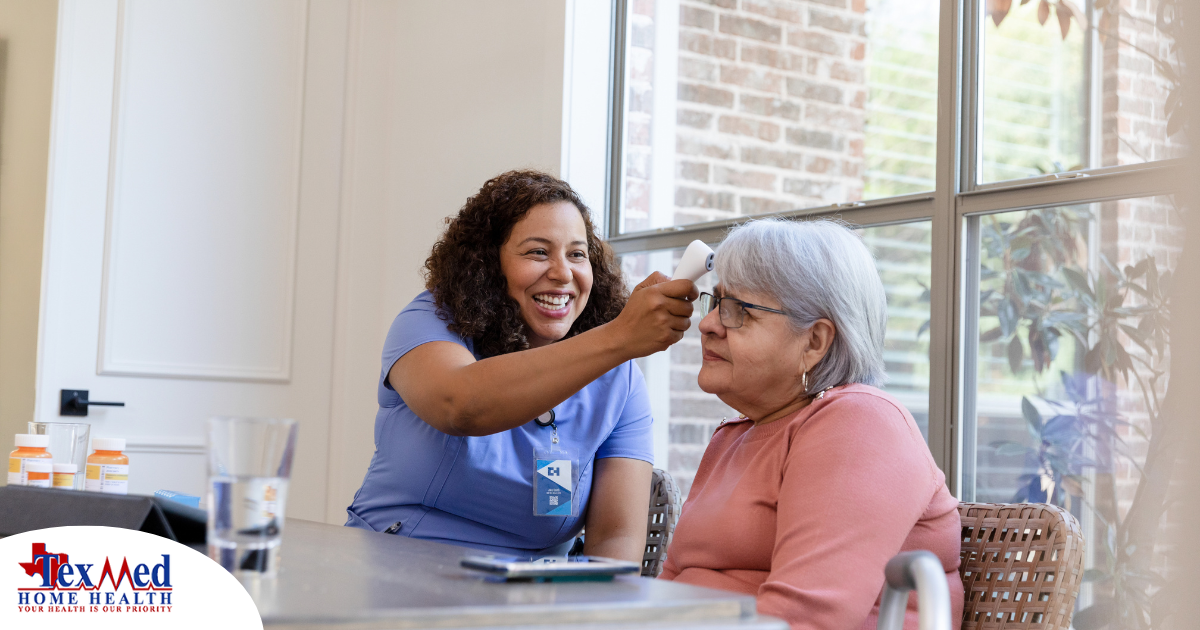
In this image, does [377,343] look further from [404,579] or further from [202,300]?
[404,579]

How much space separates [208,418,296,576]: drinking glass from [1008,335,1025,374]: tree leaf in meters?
1.69

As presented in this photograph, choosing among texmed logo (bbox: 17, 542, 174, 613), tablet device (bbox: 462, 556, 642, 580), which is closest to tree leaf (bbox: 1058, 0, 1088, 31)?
tablet device (bbox: 462, 556, 642, 580)

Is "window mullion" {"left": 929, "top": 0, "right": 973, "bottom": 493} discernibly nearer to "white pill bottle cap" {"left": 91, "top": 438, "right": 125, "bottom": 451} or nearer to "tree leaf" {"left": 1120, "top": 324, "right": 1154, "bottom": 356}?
"tree leaf" {"left": 1120, "top": 324, "right": 1154, "bottom": 356}

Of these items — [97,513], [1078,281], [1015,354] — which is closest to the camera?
[97,513]

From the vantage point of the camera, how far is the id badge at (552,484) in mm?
1915

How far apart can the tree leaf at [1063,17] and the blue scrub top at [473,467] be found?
1.15 m

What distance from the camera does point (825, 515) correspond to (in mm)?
1306

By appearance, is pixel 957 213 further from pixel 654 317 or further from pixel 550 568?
pixel 550 568

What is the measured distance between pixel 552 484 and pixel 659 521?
0.28m

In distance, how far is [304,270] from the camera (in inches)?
159

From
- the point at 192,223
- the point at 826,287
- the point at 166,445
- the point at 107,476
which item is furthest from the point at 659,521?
the point at 192,223

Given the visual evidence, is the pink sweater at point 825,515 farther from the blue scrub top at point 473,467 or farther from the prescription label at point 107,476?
the prescription label at point 107,476

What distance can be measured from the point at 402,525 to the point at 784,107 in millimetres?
1565

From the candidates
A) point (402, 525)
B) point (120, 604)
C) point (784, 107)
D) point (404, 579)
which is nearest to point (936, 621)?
point (404, 579)
